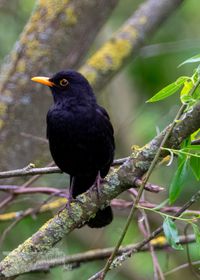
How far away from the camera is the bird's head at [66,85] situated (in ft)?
16.2

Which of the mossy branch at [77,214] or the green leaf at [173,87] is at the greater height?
the green leaf at [173,87]

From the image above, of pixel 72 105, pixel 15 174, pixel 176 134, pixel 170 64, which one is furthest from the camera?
pixel 170 64

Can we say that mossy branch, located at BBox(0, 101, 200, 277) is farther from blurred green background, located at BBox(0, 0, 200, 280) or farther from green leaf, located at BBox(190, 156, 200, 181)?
blurred green background, located at BBox(0, 0, 200, 280)

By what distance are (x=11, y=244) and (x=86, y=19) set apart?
2.19m

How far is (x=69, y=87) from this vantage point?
5.00 metres

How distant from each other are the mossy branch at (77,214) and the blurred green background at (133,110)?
183 cm

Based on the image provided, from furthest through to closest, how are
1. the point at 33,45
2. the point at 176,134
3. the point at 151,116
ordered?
the point at 151,116 → the point at 33,45 → the point at 176,134

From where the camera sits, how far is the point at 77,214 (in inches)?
144

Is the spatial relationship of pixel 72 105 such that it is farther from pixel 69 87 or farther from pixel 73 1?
pixel 73 1

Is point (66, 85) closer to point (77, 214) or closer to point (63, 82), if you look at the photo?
point (63, 82)

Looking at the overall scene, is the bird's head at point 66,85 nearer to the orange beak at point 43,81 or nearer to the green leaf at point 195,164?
the orange beak at point 43,81

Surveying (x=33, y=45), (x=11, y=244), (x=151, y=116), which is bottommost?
(x=11, y=244)

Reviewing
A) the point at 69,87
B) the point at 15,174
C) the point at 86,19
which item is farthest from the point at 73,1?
the point at 15,174

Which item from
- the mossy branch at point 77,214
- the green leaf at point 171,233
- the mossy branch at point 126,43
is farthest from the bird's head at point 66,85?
the green leaf at point 171,233
